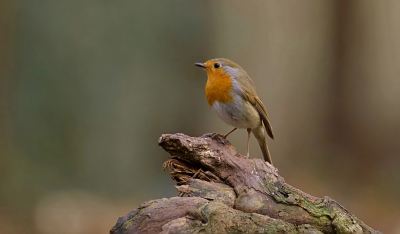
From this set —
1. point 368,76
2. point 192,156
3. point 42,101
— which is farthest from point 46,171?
point 368,76

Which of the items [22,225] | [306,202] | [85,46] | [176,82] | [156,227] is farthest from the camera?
[176,82]

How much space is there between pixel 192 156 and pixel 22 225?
3.91m

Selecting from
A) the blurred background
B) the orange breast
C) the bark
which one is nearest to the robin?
the orange breast

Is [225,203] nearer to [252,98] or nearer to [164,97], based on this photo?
[252,98]

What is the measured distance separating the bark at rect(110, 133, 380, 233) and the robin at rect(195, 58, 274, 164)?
0.55m

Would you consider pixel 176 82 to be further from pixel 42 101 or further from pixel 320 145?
pixel 320 145

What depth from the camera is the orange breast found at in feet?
9.18

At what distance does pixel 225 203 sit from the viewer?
192cm

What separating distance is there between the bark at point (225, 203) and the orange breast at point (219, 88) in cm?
55

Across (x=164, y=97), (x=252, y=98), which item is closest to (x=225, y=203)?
(x=252, y=98)

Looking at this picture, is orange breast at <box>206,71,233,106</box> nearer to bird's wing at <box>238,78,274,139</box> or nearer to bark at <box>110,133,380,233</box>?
bird's wing at <box>238,78,274,139</box>

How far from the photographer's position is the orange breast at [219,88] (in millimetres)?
2799

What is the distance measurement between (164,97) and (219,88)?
3.42 m

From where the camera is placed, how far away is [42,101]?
519 cm
